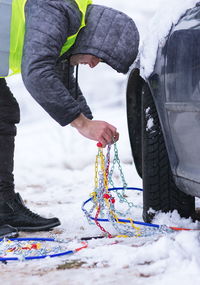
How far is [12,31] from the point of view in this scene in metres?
2.46

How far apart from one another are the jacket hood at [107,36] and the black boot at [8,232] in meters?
1.04

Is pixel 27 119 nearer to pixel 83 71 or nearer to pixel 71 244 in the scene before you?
pixel 83 71

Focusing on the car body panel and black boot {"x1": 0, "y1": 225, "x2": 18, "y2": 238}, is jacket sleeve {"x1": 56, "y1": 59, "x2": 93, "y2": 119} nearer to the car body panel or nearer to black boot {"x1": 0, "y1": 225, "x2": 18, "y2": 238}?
the car body panel

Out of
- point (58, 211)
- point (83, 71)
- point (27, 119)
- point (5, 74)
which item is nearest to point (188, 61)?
point (5, 74)

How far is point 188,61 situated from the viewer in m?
2.09

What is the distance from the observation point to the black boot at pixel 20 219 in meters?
2.86

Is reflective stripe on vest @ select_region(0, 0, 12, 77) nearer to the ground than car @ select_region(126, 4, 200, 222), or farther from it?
farther from it

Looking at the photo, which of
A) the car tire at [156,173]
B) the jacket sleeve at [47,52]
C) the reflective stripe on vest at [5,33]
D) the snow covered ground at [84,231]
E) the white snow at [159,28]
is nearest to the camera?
the snow covered ground at [84,231]

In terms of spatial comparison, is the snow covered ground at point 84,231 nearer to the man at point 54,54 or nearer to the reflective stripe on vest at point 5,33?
the man at point 54,54

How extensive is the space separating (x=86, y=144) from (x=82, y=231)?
168 inches

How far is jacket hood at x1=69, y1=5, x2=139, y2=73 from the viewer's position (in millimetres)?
2432

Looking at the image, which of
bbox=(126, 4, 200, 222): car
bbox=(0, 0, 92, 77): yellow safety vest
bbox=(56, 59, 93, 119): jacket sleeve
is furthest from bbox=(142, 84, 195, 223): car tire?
bbox=(0, 0, 92, 77): yellow safety vest

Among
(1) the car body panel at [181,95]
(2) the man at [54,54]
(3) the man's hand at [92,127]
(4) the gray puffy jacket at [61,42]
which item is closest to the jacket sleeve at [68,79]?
(2) the man at [54,54]

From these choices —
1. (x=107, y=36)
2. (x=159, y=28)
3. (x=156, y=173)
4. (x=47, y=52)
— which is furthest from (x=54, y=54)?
(x=156, y=173)
